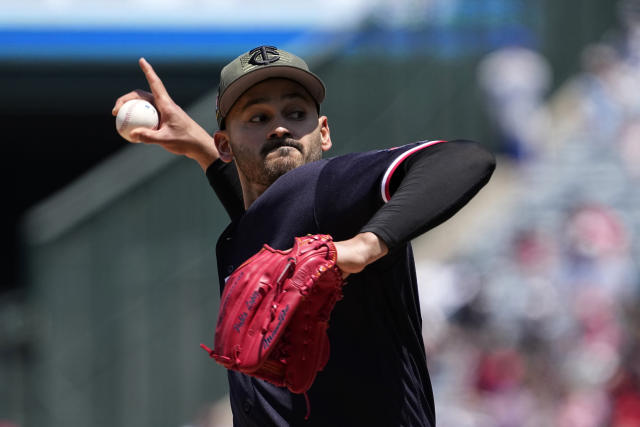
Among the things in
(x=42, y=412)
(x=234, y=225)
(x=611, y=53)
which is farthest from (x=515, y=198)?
(x=234, y=225)

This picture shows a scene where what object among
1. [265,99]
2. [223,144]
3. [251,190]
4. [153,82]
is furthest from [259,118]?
[153,82]

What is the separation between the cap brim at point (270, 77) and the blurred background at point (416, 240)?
4.91 metres

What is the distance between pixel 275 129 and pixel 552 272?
6.50m

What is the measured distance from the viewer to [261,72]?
244 centimetres

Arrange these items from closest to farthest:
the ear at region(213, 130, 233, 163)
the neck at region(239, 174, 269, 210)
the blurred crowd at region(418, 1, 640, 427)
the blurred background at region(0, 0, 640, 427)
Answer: the neck at region(239, 174, 269, 210) → the ear at region(213, 130, 233, 163) → the blurred background at region(0, 0, 640, 427) → the blurred crowd at region(418, 1, 640, 427)

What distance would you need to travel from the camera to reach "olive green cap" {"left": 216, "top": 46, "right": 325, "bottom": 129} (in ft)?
8.00

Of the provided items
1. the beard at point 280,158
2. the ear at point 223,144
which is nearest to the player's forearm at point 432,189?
the beard at point 280,158

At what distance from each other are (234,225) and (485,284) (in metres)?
6.33

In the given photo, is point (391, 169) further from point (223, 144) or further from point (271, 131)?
point (223, 144)

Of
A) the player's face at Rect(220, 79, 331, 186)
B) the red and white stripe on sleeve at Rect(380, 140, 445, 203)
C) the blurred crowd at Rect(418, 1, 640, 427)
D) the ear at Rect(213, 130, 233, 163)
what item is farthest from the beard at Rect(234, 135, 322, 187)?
the blurred crowd at Rect(418, 1, 640, 427)

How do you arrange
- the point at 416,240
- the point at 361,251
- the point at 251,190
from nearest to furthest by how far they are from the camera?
the point at 361,251 → the point at 251,190 → the point at 416,240

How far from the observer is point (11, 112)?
40.3 ft

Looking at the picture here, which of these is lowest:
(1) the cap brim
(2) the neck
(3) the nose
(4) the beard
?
(2) the neck

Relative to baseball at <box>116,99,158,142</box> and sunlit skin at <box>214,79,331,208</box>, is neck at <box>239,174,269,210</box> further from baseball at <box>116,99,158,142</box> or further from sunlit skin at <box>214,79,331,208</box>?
baseball at <box>116,99,158,142</box>
